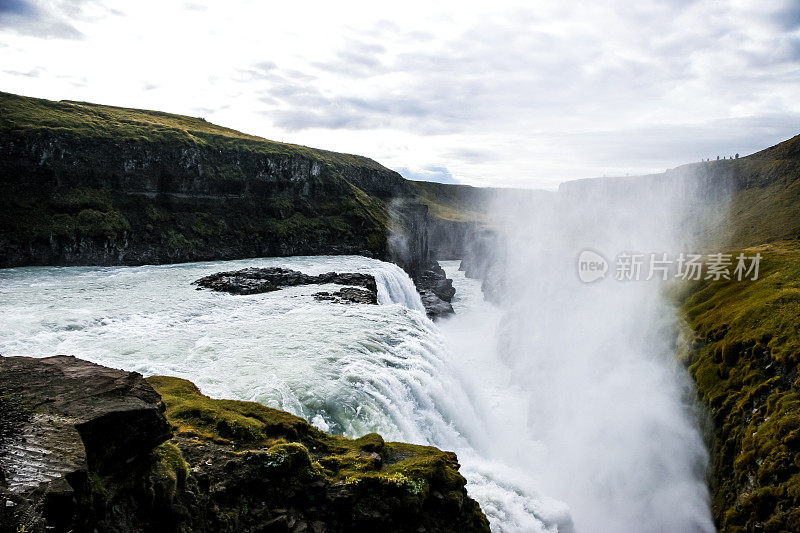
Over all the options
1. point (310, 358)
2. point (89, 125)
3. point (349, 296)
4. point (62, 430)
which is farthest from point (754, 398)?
point (89, 125)

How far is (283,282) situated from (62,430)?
41404 millimetres

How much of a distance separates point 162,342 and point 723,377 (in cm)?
3223

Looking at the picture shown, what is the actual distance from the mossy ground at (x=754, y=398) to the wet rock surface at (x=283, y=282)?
81.6ft

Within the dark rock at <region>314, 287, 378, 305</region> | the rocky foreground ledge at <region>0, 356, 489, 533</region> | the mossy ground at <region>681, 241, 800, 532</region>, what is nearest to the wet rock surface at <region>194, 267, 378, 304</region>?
the dark rock at <region>314, 287, 378, 305</region>

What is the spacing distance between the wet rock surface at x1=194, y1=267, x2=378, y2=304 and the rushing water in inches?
79.7

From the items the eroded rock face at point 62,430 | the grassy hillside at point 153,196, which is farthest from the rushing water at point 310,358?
the grassy hillside at point 153,196

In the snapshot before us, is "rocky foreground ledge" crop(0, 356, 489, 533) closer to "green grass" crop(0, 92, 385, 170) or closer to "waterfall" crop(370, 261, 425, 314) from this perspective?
"waterfall" crop(370, 261, 425, 314)

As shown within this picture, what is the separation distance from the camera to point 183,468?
870cm

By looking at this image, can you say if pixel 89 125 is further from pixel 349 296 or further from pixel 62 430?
pixel 62 430

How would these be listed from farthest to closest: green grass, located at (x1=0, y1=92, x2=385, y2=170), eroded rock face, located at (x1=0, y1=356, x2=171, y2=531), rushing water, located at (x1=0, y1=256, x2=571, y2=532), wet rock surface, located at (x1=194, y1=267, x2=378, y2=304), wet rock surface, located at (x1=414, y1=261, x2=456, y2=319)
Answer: wet rock surface, located at (x1=414, y1=261, x2=456, y2=319), green grass, located at (x1=0, y1=92, x2=385, y2=170), wet rock surface, located at (x1=194, y1=267, x2=378, y2=304), rushing water, located at (x1=0, y1=256, x2=571, y2=532), eroded rock face, located at (x1=0, y1=356, x2=171, y2=531)

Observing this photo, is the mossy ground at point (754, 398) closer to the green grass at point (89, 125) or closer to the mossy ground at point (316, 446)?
the mossy ground at point (316, 446)

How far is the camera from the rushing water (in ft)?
59.8

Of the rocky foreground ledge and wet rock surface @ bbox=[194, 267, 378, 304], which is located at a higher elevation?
the rocky foreground ledge

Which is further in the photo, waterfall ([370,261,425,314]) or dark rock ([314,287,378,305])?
waterfall ([370,261,425,314])
